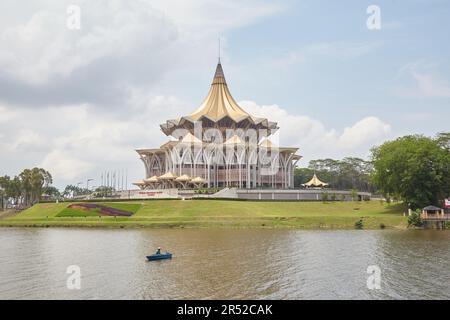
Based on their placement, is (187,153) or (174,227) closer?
(174,227)

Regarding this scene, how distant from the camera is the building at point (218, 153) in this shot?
4387 inches

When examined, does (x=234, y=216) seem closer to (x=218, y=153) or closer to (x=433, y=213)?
(x=433, y=213)

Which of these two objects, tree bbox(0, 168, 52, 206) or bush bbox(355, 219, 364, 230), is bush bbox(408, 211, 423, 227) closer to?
bush bbox(355, 219, 364, 230)

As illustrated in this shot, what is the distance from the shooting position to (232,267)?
32312mm

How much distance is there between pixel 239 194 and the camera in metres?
95.1

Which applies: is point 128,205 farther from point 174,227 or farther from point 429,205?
point 429,205

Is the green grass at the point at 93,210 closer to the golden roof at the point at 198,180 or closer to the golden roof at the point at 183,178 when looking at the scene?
the golden roof at the point at 183,178

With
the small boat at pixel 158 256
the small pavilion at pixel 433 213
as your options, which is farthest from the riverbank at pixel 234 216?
the small boat at pixel 158 256

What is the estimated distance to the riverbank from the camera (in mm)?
65250

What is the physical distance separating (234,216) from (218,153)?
45.4 meters

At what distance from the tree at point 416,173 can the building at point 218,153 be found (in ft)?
130

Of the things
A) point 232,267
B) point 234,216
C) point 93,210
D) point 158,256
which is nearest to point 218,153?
point 93,210

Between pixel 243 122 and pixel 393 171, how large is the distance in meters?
57.8
